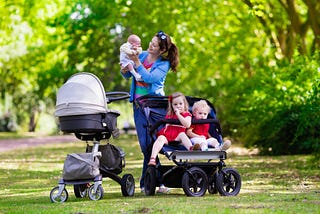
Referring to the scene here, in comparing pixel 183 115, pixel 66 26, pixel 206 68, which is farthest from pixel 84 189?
pixel 66 26

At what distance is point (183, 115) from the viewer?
10.4 m

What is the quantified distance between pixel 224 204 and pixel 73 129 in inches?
85.6

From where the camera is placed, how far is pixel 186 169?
998 cm

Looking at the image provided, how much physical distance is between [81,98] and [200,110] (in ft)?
5.10

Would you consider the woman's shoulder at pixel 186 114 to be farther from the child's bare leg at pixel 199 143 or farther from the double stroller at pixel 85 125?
the double stroller at pixel 85 125

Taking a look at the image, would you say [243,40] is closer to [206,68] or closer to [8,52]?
[206,68]

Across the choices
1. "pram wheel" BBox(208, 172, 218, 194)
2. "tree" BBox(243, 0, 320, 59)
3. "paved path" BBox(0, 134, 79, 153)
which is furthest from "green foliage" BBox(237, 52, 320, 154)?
"paved path" BBox(0, 134, 79, 153)

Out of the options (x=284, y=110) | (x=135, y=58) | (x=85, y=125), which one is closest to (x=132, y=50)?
(x=135, y=58)

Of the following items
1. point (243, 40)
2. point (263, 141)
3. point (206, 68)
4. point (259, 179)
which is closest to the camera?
point (259, 179)

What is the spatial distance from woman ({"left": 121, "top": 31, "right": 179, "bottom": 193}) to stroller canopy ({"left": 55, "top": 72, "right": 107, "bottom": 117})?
0.69m

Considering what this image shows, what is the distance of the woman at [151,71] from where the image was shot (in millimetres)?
10500

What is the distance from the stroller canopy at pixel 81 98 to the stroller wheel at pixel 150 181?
91 cm

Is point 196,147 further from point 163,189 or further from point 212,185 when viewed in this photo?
point 163,189

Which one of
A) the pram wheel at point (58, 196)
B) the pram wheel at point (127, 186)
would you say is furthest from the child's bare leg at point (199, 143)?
the pram wheel at point (58, 196)
